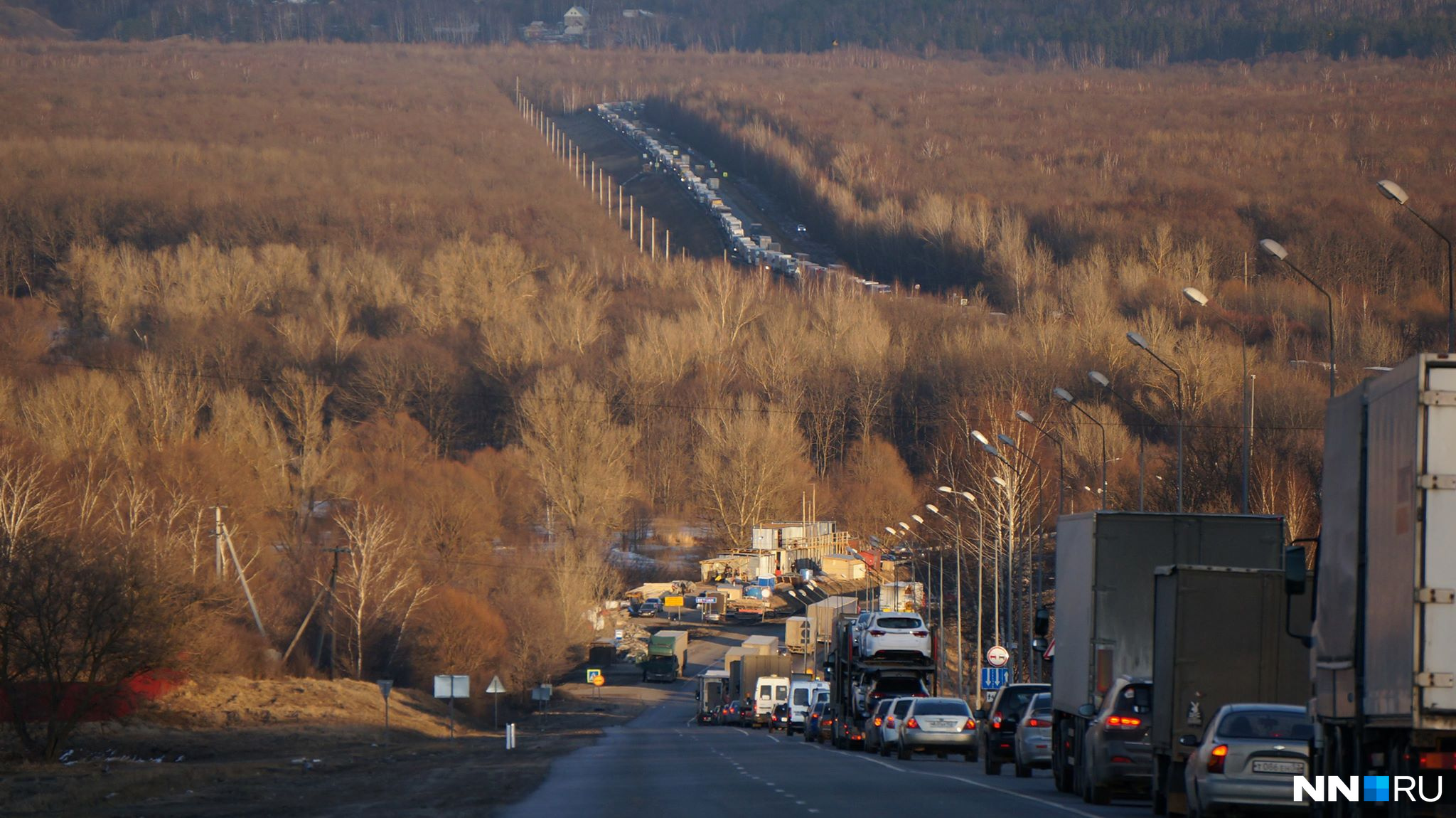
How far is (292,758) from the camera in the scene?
3669cm

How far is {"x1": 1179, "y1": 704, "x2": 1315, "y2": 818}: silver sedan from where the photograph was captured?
47.6 ft

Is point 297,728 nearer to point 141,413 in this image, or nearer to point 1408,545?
point 1408,545

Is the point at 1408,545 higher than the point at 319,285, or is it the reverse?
the point at 319,285

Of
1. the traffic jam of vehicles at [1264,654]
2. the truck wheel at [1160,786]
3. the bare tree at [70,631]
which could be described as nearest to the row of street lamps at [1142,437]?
the traffic jam of vehicles at [1264,654]

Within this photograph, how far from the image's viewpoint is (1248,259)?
138m

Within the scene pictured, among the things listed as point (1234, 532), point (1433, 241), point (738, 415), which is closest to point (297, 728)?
point (1234, 532)

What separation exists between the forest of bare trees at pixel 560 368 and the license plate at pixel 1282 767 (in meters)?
33.2

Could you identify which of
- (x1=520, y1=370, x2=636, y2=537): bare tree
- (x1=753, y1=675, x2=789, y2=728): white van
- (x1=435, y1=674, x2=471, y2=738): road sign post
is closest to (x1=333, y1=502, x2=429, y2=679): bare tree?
(x1=753, y1=675, x2=789, y2=728): white van

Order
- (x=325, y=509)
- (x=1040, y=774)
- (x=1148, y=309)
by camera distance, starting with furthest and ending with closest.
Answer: (x=1148, y=309)
(x=325, y=509)
(x=1040, y=774)

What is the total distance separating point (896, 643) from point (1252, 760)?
23.3 meters

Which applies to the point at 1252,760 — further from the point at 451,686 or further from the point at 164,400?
the point at 164,400

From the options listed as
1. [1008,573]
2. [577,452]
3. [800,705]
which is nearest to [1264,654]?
[1008,573]

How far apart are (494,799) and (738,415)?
10686 centimetres
